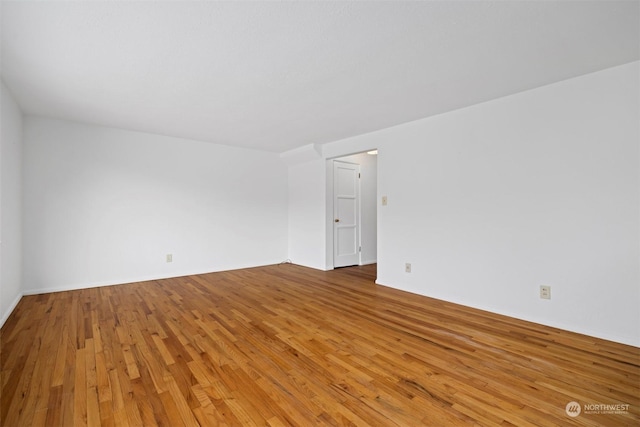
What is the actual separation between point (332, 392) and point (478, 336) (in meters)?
1.43

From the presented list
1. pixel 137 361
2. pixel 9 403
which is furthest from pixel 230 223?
pixel 9 403

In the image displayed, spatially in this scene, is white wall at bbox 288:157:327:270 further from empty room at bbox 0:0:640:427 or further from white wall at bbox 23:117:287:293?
empty room at bbox 0:0:640:427

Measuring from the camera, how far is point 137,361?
1930mm

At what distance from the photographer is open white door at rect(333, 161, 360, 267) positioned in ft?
17.0

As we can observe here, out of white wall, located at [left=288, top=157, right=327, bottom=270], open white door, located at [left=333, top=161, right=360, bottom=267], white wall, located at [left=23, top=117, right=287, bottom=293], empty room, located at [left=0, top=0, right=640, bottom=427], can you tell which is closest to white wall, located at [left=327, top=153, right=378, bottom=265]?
open white door, located at [left=333, top=161, right=360, bottom=267]

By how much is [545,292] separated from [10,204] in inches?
209

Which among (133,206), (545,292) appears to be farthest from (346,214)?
(133,206)

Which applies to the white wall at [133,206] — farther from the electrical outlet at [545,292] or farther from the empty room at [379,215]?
the electrical outlet at [545,292]

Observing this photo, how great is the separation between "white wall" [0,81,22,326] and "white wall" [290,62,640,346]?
13.7 ft

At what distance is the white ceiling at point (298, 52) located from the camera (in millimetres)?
1665

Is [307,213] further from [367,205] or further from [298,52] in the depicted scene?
[298,52]

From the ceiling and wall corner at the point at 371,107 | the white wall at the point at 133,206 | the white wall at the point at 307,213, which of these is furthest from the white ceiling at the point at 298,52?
the white wall at the point at 307,213

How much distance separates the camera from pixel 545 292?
102 inches

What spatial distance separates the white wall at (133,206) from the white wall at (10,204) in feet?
0.87
